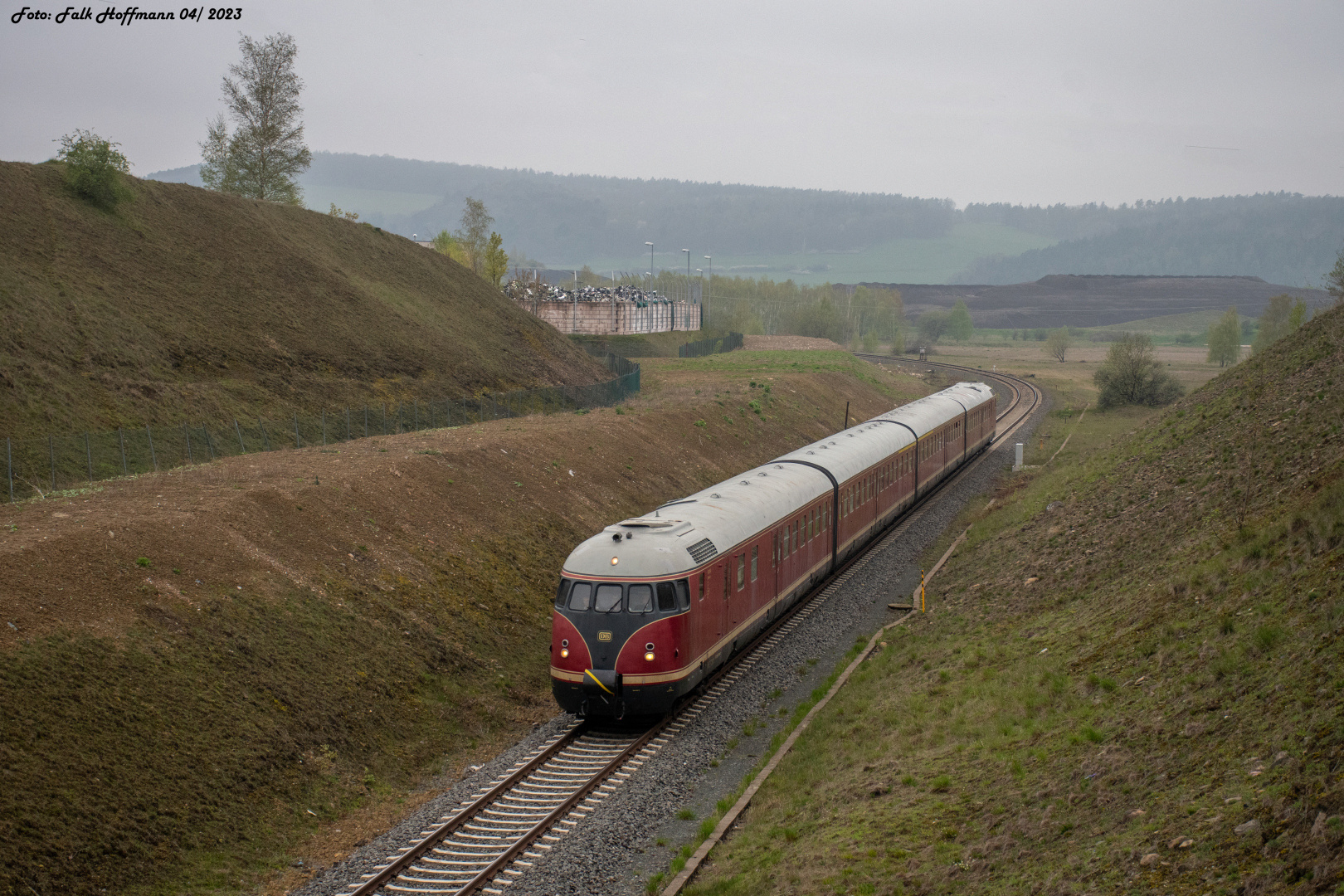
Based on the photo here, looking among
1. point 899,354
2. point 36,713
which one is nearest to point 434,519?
point 36,713

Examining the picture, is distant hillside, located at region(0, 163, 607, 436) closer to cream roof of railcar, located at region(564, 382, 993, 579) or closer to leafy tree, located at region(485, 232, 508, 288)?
cream roof of railcar, located at region(564, 382, 993, 579)

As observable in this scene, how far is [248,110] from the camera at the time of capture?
232 feet

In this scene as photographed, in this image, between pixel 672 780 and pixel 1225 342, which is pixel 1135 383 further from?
pixel 672 780

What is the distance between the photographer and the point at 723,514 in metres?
21.8

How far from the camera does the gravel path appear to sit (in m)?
13.6

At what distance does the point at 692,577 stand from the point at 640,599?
3.98 ft

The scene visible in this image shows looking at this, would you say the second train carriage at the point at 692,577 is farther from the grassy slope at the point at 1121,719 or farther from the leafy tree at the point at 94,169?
the leafy tree at the point at 94,169

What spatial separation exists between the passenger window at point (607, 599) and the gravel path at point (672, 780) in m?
2.77

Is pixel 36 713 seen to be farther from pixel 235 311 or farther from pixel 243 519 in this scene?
pixel 235 311

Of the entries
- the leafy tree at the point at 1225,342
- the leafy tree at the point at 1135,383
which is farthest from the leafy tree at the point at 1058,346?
the leafy tree at the point at 1135,383

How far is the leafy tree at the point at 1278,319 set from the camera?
87.4 m

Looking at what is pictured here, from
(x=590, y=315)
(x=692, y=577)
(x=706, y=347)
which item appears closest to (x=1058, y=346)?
(x=706, y=347)

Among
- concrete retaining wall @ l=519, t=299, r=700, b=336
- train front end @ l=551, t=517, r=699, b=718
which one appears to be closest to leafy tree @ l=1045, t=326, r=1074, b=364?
concrete retaining wall @ l=519, t=299, r=700, b=336

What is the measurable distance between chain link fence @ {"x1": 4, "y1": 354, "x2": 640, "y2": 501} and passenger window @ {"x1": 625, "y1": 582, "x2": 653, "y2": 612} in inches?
624
